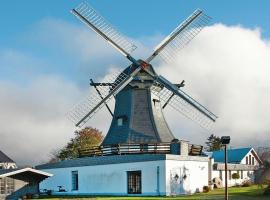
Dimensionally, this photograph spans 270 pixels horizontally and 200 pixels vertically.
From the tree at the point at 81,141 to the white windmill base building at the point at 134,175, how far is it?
30818 mm

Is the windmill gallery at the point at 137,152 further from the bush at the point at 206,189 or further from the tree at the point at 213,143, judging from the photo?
the tree at the point at 213,143

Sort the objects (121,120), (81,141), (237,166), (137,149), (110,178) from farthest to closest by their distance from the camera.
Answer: (81,141) → (237,166) → (121,120) → (137,149) → (110,178)

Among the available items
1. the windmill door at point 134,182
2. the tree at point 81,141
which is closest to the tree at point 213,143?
the tree at point 81,141

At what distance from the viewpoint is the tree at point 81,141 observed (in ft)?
253

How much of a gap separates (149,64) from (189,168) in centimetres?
964

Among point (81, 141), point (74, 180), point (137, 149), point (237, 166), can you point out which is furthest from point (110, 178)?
point (81, 141)

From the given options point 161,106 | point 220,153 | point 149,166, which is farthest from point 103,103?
point 220,153

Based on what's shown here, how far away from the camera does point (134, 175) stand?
1567 inches

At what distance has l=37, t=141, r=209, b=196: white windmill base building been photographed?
126 ft

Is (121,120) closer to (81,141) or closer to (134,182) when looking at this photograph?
(134,182)

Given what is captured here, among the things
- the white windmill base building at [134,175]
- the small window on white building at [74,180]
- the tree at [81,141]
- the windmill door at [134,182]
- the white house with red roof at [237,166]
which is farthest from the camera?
the tree at [81,141]

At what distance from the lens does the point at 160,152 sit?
1618 inches

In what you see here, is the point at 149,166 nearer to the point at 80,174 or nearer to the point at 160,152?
the point at 160,152

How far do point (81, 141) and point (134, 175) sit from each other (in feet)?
132
